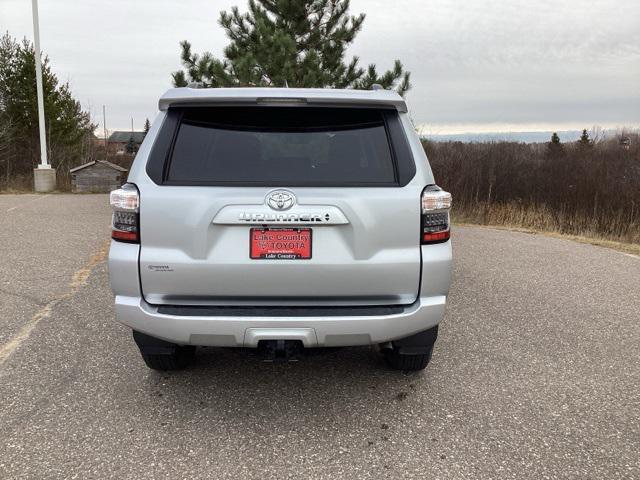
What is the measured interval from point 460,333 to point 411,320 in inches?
74.2

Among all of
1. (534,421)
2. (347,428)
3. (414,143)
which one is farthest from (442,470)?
(414,143)

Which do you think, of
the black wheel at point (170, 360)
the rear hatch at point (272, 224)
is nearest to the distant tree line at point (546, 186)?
the black wheel at point (170, 360)

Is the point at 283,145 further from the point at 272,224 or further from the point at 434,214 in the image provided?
the point at 434,214

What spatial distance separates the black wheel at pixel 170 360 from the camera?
336cm

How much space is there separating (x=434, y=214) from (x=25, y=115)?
29.6m

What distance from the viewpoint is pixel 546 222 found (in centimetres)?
1312

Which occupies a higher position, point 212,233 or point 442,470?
point 212,233

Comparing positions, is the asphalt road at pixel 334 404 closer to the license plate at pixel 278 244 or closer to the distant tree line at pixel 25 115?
the license plate at pixel 278 244

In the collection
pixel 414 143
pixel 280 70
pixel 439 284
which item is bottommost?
pixel 439 284

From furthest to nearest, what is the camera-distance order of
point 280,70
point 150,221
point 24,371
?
point 280,70 → point 24,371 → point 150,221

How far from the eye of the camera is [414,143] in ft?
9.41

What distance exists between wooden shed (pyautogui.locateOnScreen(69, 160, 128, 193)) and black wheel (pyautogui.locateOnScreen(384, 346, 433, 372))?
1899 cm

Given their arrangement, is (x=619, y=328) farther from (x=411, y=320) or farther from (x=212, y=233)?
(x=212, y=233)

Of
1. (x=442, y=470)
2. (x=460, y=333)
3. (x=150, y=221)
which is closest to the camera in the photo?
(x=442, y=470)
